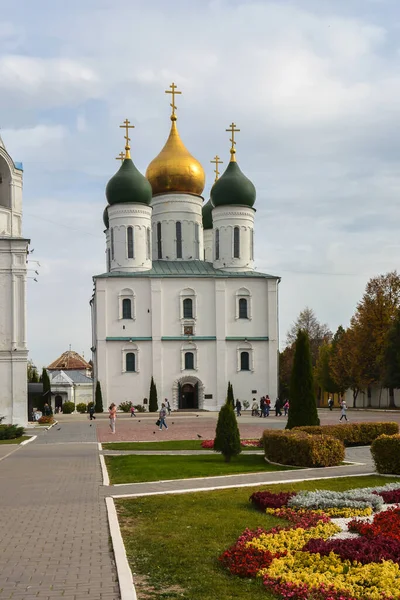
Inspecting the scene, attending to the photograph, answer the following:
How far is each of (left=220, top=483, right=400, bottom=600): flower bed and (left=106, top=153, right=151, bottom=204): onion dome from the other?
47601 millimetres

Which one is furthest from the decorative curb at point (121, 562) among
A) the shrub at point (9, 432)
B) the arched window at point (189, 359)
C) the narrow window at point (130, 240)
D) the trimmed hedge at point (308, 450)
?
the narrow window at point (130, 240)

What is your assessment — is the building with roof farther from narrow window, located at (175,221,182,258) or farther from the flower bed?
narrow window, located at (175,221,182,258)

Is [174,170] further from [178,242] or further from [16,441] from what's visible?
[16,441]

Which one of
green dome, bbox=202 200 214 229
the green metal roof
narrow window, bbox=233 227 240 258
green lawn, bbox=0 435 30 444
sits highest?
green dome, bbox=202 200 214 229

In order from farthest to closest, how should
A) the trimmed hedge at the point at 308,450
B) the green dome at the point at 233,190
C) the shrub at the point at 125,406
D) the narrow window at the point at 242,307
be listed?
the green dome at the point at 233,190 < the narrow window at the point at 242,307 < the shrub at the point at 125,406 < the trimmed hedge at the point at 308,450

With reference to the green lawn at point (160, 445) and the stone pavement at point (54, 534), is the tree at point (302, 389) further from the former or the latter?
the stone pavement at point (54, 534)

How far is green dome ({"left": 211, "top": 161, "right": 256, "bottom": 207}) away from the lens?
5866 centimetres

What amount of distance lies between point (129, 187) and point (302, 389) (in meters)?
37.7

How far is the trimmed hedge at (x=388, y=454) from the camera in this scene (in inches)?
590

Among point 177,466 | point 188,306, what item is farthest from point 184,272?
point 177,466

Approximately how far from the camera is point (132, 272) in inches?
2237

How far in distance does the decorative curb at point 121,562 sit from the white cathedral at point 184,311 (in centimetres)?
4480

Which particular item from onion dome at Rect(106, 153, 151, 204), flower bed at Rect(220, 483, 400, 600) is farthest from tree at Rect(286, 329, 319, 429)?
onion dome at Rect(106, 153, 151, 204)

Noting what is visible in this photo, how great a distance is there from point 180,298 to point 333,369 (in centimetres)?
1362
